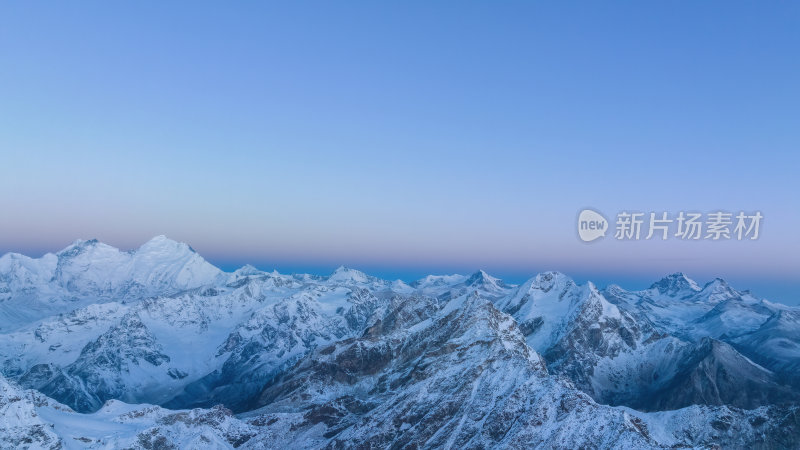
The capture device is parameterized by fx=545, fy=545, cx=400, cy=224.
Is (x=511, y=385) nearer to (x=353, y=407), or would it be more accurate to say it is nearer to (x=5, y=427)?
(x=353, y=407)

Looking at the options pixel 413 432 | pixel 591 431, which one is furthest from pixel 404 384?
pixel 591 431

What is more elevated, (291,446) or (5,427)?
(5,427)

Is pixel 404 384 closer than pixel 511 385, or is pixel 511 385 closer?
pixel 511 385

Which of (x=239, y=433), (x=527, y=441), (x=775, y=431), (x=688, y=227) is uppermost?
(x=688, y=227)

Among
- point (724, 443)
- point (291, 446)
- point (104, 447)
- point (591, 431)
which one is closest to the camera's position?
point (591, 431)

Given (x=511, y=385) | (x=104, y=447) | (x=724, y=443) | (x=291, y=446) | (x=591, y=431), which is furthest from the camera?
(x=724, y=443)

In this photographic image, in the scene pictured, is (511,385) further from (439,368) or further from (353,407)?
(353,407)

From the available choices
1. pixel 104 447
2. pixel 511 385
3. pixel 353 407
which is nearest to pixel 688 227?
pixel 511 385

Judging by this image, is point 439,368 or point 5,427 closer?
point 5,427

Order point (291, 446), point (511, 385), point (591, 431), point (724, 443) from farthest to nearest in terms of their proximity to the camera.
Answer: point (724, 443), point (291, 446), point (511, 385), point (591, 431)
